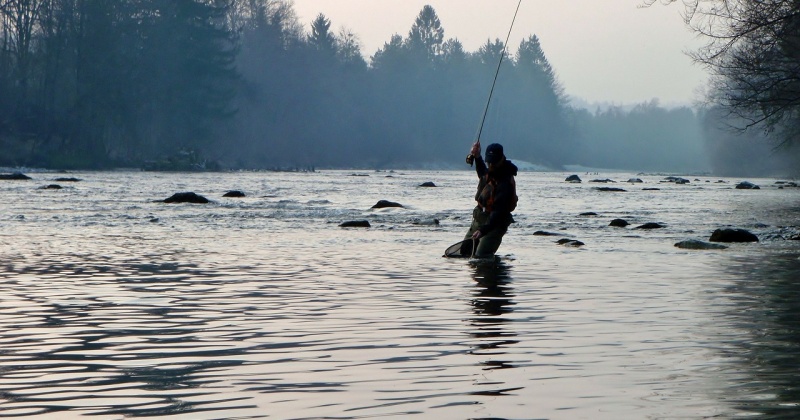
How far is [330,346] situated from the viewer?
23.7 feet

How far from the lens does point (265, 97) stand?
336 feet

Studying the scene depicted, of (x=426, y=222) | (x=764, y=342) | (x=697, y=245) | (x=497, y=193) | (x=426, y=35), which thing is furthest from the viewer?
(x=426, y=35)

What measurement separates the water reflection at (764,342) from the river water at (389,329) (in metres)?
0.03

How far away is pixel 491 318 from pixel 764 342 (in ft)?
7.14

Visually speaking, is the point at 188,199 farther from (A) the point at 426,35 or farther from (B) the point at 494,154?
(A) the point at 426,35

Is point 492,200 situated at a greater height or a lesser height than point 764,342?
greater

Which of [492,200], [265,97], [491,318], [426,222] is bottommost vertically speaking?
[426,222]

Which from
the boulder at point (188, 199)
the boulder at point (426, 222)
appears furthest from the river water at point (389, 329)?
the boulder at point (188, 199)

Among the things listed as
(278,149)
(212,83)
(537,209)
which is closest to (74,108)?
(212,83)

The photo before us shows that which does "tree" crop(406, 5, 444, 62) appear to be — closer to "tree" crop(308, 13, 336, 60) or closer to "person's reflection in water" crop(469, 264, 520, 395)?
"tree" crop(308, 13, 336, 60)

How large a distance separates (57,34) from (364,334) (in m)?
64.3

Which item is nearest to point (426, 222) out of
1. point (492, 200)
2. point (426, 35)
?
point (492, 200)

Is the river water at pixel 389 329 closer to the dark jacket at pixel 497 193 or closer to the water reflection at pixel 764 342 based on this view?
the water reflection at pixel 764 342

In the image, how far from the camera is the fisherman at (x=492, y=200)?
13.6 meters
